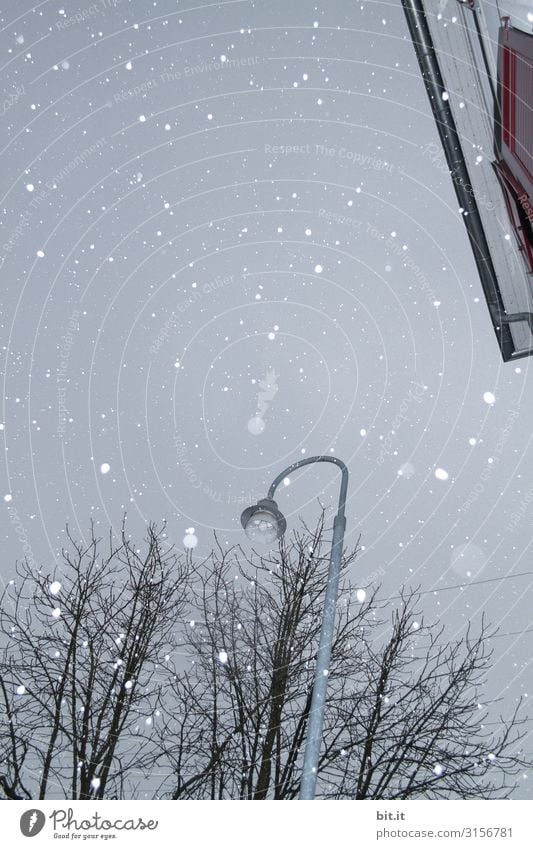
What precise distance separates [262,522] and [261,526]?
0.14 feet

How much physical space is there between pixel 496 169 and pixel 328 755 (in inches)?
385

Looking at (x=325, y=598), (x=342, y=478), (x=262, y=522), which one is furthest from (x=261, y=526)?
(x=342, y=478)

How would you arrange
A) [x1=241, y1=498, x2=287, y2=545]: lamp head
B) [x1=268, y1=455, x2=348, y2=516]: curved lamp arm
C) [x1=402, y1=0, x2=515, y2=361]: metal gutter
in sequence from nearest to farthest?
1. [x1=241, y1=498, x2=287, y2=545]: lamp head
2. [x1=268, y1=455, x2=348, y2=516]: curved lamp arm
3. [x1=402, y1=0, x2=515, y2=361]: metal gutter

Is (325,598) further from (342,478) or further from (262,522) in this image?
(342,478)

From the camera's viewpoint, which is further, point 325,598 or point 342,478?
point 342,478

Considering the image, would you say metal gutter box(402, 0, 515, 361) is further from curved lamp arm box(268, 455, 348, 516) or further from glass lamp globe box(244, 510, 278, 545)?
glass lamp globe box(244, 510, 278, 545)

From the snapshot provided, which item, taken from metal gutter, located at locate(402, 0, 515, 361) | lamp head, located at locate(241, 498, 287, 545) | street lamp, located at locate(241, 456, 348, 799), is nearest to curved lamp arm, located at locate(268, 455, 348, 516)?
street lamp, located at locate(241, 456, 348, 799)

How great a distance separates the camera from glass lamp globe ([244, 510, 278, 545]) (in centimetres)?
547

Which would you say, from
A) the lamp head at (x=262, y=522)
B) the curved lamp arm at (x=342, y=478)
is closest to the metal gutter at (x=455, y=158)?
the curved lamp arm at (x=342, y=478)

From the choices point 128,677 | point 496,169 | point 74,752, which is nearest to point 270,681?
point 128,677

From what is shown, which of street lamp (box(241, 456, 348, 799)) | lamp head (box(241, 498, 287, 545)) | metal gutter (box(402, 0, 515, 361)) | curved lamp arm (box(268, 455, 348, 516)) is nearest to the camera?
street lamp (box(241, 456, 348, 799))

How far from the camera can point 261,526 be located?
5.47 meters
